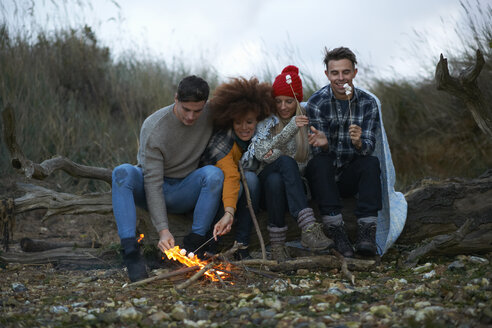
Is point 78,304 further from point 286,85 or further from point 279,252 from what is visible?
point 286,85

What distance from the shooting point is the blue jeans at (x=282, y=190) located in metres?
4.05

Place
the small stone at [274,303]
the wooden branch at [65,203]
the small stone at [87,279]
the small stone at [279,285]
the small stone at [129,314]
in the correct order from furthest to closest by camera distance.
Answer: the wooden branch at [65,203]
the small stone at [87,279]
the small stone at [279,285]
the small stone at [274,303]
the small stone at [129,314]

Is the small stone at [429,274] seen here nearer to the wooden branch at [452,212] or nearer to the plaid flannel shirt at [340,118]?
the wooden branch at [452,212]

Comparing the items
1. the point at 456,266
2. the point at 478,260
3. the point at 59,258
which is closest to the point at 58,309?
the point at 59,258

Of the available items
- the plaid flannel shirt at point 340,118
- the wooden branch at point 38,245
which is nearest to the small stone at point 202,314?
the plaid flannel shirt at point 340,118

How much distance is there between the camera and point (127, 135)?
8.15 m

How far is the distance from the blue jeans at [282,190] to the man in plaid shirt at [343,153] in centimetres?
19

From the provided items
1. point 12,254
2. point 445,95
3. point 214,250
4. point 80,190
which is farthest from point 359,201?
point 445,95

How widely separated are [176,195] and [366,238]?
154 centimetres

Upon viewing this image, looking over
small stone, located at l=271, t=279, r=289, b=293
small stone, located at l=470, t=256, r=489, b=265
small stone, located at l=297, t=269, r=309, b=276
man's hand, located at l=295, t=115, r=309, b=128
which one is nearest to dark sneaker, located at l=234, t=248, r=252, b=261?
small stone, located at l=297, t=269, r=309, b=276

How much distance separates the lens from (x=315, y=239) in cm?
395

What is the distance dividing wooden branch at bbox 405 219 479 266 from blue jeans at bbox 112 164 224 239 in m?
1.63

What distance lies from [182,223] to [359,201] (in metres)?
1.49

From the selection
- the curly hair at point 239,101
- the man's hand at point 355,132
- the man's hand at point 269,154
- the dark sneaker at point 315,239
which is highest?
the curly hair at point 239,101
